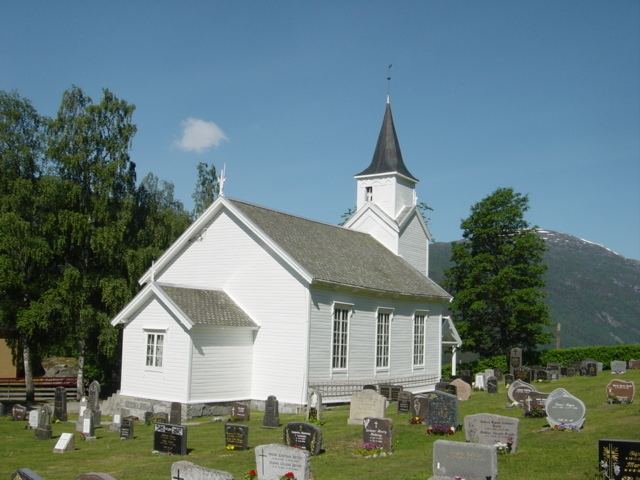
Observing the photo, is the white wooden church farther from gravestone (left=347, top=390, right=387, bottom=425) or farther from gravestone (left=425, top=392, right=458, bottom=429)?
gravestone (left=425, top=392, right=458, bottom=429)

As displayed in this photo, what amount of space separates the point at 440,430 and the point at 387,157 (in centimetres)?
2121

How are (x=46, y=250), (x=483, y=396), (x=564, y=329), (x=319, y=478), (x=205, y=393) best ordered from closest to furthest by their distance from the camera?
1. (x=319, y=478)
2. (x=205, y=393)
3. (x=483, y=396)
4. (x=46, y=250)
5. (x=564, y=329)

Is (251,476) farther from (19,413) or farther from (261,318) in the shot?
(19,413)

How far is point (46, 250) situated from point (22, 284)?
6.04 feet

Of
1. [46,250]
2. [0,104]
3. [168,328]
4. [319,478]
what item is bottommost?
[319,478]

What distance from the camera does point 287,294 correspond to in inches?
1030

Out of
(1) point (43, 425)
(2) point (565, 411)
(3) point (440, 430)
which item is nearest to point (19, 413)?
(1) point (43, 425)

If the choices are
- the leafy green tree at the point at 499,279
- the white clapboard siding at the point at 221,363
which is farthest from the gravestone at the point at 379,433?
the leafy green tree at the point at 499,279

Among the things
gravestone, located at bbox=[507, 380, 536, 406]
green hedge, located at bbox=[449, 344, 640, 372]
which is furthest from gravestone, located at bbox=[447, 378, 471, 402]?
green hedge, located at bbox=[449, 344, 640, 372]

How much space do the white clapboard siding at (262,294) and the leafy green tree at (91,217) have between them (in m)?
7.21

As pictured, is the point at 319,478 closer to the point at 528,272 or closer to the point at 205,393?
the point at 205,393

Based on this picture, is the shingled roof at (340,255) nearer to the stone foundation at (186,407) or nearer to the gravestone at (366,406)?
the stone foundation at (186,407)

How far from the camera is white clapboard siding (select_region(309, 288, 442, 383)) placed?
85.6 feet

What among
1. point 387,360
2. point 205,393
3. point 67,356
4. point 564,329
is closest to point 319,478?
point 205,393
